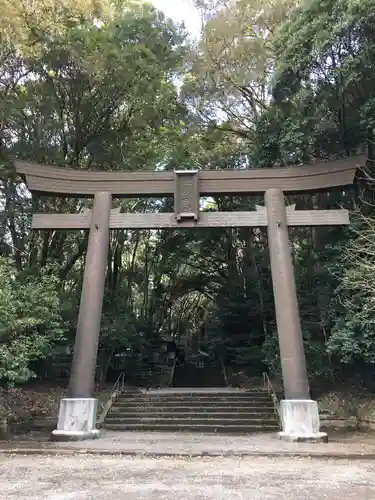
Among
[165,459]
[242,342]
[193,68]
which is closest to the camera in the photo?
[165,459]

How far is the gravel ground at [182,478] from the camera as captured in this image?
4828 mm

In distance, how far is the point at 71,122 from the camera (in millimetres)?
14375

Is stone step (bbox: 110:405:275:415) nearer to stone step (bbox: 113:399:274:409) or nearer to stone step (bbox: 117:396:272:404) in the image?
stone step (bbox: 113:399:274:409)

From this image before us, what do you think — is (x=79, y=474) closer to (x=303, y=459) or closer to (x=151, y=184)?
(x=303, y=459)

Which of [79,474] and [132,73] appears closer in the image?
[79,474]

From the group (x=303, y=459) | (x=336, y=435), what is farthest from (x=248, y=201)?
(x=303, y=459)

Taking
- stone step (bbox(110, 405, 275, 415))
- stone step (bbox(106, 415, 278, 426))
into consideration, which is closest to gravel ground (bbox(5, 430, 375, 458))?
stone step (bbox(106, 415, 278, 426))

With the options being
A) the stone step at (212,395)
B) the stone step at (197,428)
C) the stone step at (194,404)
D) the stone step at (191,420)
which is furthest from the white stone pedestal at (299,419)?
the stone step at (212,395)

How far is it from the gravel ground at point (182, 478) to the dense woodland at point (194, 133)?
263cm

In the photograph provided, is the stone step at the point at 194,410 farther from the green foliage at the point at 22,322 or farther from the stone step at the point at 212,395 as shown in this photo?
the green foliage at the point at 22,322

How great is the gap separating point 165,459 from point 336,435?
4.91 meters

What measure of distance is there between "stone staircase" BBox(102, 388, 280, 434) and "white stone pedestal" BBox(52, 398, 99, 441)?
1.90 m

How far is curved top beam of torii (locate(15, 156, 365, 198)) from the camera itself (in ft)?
36.0

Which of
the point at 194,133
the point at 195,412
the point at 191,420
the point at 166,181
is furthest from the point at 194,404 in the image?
the point at 194,133
